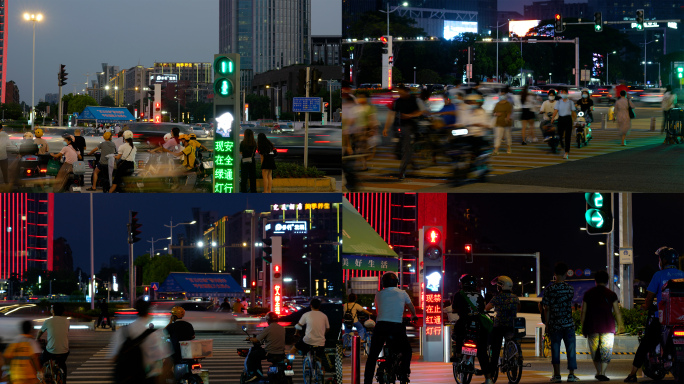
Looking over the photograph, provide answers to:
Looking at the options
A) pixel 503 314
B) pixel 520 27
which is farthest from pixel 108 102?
pixel 503 314

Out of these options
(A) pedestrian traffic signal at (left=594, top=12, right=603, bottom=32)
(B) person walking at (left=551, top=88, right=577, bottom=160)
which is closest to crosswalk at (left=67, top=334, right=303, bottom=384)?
(B) person walking at (left=551, top=88, right=577, bottom=160)

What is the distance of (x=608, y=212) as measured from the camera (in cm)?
1155

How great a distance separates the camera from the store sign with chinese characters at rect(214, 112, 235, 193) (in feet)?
54.0

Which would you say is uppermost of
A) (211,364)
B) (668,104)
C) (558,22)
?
(558,22)

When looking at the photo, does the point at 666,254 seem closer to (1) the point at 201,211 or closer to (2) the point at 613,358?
(2) the point at 613,358

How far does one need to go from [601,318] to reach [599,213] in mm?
1894

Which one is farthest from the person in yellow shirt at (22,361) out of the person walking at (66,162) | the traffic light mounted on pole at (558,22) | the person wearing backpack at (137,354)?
the traffic light mounted on pole at (558,22)

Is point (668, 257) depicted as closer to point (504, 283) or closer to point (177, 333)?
point (504, 283)

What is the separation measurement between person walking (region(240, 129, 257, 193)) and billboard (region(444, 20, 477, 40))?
652 inches

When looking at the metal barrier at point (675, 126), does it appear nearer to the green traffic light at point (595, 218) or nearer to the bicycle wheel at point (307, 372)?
the green traffic light at point (595, 218)

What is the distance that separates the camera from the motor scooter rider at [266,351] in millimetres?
10953

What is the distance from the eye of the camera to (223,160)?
16.7 metres

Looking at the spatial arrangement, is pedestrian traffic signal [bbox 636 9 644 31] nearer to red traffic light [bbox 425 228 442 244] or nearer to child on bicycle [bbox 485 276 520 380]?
red traffic light [bbox 425 228 442 244]

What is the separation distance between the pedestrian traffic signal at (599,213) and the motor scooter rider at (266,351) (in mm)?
4582
